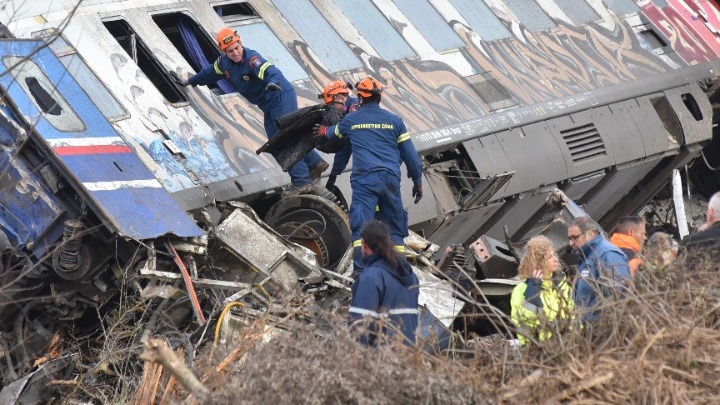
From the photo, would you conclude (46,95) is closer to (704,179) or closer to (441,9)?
(441,9)

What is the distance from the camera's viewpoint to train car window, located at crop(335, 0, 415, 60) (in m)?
15.8

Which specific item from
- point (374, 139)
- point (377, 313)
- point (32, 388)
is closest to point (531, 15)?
point (374, 139)

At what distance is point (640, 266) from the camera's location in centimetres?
919

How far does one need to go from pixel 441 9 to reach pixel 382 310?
9153 millimetres

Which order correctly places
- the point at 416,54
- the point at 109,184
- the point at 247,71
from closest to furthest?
1. the point at 109,184
2. the point at 247,71
3. the point at 416,54

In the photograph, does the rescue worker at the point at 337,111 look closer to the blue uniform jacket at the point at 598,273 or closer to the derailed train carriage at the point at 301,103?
the derailed train carriage at the point at 301,103

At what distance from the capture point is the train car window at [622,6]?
18500 mm

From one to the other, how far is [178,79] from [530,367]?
6.32m

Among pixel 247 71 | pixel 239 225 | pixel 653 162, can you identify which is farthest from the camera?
pixel 653 162

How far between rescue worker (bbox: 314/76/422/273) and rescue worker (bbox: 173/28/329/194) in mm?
984

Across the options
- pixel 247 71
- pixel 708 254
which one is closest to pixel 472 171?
pixel 247 71

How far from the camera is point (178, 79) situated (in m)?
13.4

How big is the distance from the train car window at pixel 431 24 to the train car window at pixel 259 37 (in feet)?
6.89

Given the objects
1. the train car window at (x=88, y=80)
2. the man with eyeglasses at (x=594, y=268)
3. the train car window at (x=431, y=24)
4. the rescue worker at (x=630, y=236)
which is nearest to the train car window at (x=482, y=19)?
the train car window at (x=431, y=24)
